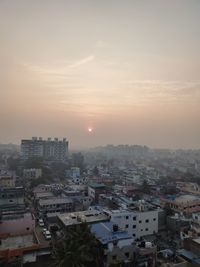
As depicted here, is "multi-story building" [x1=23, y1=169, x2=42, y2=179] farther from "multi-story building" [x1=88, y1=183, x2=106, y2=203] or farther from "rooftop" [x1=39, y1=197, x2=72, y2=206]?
"rooftop" [x1=39, y1=197, x2=72, y2=206]

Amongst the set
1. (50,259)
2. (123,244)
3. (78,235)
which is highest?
(78,235)

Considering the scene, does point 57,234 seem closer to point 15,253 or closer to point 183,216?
point 15,253

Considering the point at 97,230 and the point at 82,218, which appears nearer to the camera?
the point at 97,230

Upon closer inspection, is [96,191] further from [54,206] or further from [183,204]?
[183,204]

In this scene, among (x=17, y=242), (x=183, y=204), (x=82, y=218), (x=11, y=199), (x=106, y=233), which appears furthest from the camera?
(x=11, y=199)

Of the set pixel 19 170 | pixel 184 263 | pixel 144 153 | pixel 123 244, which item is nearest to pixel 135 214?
pixel 123 244

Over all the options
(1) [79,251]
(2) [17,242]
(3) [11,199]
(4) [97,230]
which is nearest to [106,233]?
(4) [97,230]
